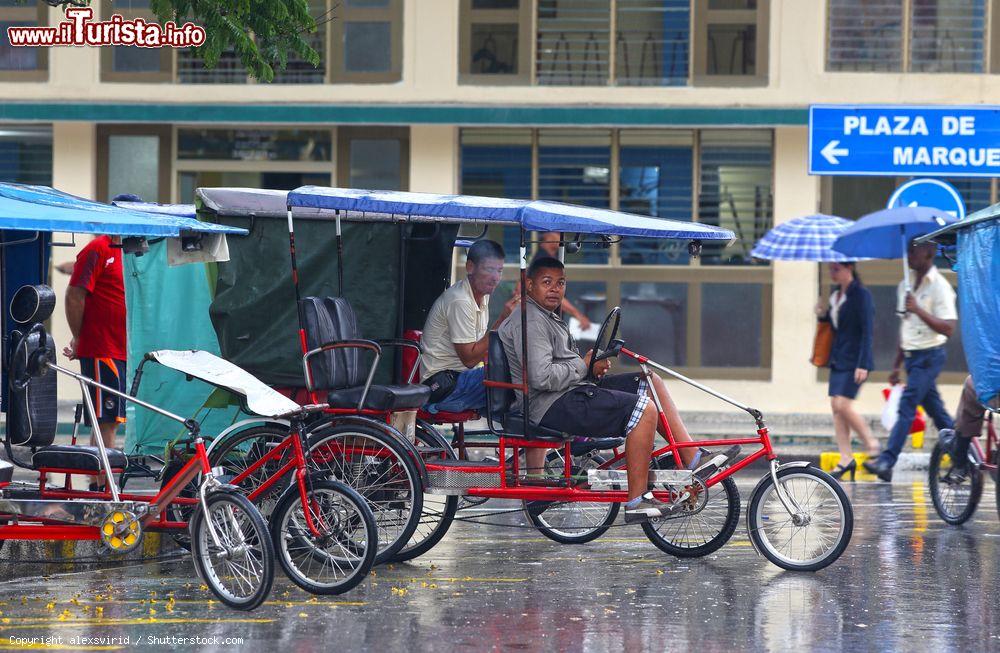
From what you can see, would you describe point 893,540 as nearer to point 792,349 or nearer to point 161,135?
point 792,349

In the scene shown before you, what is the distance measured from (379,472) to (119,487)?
57.3 inches

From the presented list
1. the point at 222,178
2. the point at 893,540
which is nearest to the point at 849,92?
the point at 222,178

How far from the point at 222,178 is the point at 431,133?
8.66ft

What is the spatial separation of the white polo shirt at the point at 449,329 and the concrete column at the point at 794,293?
9.01m

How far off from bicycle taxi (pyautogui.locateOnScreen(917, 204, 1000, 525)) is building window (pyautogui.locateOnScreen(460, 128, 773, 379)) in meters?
7.21

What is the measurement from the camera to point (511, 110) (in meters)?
17.3

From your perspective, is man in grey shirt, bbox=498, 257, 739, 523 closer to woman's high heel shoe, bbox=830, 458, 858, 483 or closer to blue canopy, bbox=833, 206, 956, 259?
→ woman's high heel shoe, bbox=830, 458, 858, 483

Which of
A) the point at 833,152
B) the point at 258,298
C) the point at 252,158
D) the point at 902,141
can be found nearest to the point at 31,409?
the point at 258,298

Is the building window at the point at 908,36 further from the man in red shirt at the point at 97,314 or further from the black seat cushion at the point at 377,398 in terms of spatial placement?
the black seat cushion at the point at 377,398

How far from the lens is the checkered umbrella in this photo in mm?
14391

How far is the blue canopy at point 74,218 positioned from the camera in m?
7.21

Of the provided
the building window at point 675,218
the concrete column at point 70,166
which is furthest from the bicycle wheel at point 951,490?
the concrete column at point 70,166

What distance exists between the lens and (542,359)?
8.56 meters

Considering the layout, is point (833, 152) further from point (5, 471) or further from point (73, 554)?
point (5, 471)
